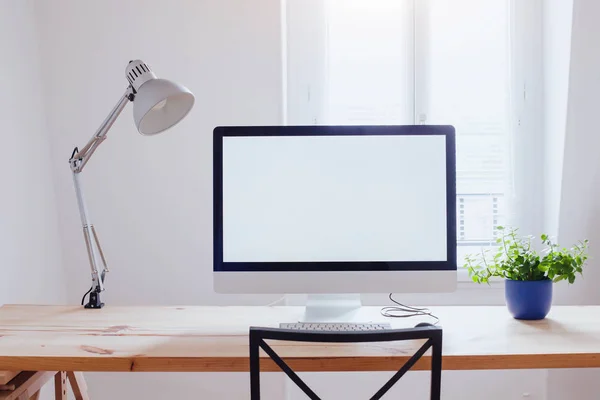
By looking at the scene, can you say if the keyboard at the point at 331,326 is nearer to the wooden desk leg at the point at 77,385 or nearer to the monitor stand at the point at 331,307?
the monitor stand at the point at 331,307

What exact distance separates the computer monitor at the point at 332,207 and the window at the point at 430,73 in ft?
2.77

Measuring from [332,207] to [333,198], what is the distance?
0.02 metres

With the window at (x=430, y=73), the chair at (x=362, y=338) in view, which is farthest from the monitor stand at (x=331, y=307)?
the window at (x=430, y=73)

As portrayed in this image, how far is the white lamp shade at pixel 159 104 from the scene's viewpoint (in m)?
1.50

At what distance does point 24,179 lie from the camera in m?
2.09

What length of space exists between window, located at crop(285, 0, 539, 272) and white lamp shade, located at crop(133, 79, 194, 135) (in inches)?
32.4

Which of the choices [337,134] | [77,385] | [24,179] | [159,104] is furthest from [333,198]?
[24,179]

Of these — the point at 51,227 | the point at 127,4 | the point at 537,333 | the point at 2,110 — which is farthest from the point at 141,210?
the point at 537,333

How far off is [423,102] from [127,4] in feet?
3.86

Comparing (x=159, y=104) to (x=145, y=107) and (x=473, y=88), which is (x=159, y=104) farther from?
(x=473, y=88)

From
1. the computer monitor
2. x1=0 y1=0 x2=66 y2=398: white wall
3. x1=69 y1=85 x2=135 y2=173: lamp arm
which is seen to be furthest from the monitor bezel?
x1=0 y1=0 x2=66 y2=398: white wall

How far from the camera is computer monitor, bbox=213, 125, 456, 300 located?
158 centimetres

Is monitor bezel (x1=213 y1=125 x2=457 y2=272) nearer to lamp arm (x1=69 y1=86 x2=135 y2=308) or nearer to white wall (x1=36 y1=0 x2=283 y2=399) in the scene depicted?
lamp arm (x1=69 y1=86 x2=135 y2=308)

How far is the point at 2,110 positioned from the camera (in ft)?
6.51
